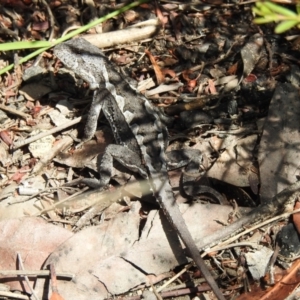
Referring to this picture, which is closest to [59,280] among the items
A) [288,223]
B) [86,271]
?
[86,271]

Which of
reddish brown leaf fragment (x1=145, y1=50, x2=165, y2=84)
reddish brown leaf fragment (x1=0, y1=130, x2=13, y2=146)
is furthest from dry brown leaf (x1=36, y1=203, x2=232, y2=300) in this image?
reddish brown leaf fragment (x1=145, y1=50, x2=165, y2=84)

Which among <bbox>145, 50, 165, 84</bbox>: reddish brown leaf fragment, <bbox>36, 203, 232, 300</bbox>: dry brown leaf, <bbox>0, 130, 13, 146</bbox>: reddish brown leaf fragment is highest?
<bbox>145, 50, 165, 84</bbox>: reddish brown leaf fragment

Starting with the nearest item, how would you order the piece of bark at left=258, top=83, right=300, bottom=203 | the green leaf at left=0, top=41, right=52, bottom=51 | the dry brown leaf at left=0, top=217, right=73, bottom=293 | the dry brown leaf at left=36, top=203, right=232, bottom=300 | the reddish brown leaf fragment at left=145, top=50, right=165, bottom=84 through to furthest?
the dry brown leaf at left=36, top=203, right=232, bottom=300 < the dry brown leaf at left=0, top=217, right=73, bottom=293 < the piece of bark at left=258, top=83, right=300, bottom=203 < the green leaf at left=0, top=41, right=52, bottom=51 < the reddish brown leaf fragment at left=145, top=50, right=165, bottom=84

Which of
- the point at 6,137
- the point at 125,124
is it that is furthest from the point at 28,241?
the point at 125,124

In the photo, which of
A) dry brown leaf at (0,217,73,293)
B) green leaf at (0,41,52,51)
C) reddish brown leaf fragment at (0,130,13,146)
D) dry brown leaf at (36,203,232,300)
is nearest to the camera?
dry brown leaf at (36,203,232,300)

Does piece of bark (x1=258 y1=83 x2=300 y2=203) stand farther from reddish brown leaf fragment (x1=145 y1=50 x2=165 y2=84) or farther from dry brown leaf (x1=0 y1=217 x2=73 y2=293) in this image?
dry brown leaf (x1=0 y1=217 x2=73 y2=293)

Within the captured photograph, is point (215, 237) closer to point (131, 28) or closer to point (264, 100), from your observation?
point (264, 100)

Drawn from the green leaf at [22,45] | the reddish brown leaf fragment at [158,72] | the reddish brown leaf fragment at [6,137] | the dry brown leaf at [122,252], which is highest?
the green leaf at [22,45]

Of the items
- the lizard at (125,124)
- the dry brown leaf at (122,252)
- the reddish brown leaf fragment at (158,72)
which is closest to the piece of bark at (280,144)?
the dry brown leaf at (122,252)

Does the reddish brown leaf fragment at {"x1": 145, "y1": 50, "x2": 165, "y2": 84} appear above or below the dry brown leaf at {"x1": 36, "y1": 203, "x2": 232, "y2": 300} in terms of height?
above

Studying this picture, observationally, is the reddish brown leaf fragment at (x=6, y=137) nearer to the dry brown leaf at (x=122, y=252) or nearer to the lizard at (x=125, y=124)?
the lizard at (x=125, y=124)
